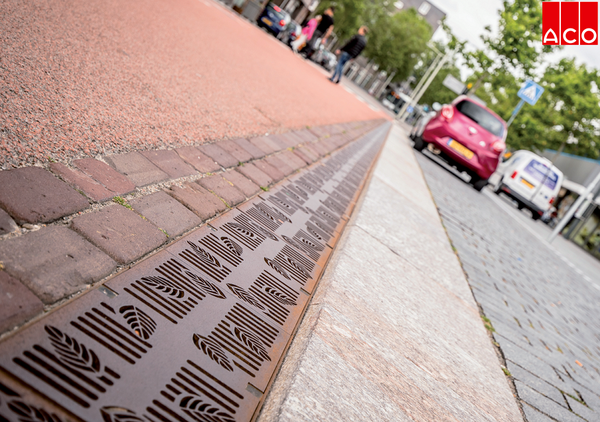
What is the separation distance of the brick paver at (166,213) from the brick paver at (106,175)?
0.29ft

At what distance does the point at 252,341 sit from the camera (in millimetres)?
1685

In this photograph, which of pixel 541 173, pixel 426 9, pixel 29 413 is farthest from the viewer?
pixel 426 9

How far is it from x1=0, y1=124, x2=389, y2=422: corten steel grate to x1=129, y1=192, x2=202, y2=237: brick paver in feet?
0.27

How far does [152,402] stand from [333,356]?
0.75 metres

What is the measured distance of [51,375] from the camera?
113 cm

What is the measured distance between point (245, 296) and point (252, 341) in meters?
0.27

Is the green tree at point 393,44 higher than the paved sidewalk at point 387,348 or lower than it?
higher

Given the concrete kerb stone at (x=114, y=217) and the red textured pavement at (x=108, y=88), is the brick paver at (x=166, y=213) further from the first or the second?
the red textured pavement at (x=108, y=88)

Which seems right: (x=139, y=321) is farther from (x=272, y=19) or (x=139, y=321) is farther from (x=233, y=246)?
(x=272, y=19)

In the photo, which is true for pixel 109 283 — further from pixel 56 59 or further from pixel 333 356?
pixel 56 59

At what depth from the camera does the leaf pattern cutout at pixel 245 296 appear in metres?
1.90

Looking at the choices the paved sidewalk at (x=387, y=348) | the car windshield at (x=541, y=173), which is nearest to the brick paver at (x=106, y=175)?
the paved sidewalk at (x=387, y=348)

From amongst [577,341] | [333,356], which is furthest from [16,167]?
[577,341]

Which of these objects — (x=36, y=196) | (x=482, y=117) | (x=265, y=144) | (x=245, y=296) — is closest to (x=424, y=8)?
(x=482, y=117)
